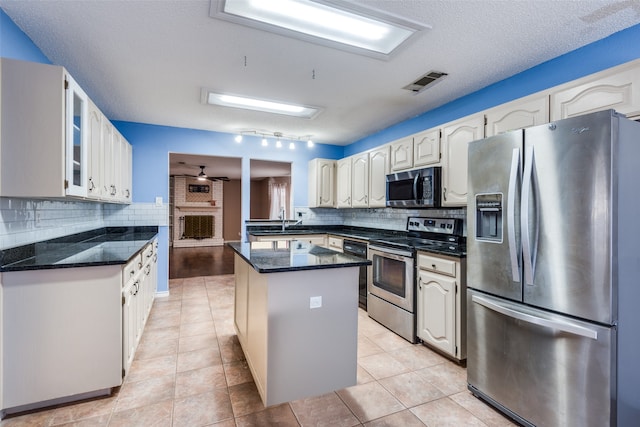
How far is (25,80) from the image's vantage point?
174 cm

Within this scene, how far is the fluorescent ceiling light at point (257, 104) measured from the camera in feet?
10.4

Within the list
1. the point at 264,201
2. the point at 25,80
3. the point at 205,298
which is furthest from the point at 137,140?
the point at 264,201

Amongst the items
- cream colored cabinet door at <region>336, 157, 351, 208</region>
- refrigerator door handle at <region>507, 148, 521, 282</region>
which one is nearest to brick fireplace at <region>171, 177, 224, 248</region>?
cream colored cabinet door at <region>336, 157, 351, 208</region>

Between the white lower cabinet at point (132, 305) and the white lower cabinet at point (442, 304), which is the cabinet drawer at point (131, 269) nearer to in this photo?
→ the white lower cabinet at point (132, 305)

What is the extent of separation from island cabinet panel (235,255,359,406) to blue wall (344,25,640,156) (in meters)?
2.15

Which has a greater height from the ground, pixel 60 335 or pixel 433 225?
pixel 433 225

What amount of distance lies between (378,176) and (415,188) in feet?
2.82

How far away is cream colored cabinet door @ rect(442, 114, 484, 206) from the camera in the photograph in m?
2.57

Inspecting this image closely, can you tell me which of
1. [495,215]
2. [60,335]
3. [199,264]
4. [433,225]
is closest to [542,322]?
[495,215]

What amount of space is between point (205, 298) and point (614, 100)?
4.39m

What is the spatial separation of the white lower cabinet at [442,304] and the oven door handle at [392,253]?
17 centimetres

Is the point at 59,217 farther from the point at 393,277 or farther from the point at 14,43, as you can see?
the point at 393,277

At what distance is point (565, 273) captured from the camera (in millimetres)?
1516

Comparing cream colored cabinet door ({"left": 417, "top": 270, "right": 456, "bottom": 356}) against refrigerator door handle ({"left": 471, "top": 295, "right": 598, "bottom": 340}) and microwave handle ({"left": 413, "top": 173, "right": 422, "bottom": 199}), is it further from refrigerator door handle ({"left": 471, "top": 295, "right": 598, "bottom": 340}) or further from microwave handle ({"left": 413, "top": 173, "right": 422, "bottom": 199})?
microwave handle ({"left": 413, "top": 173, "right": 422, "bottom": 199})
